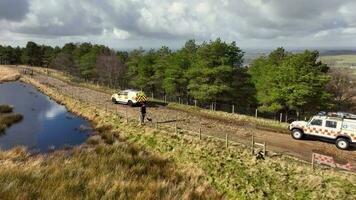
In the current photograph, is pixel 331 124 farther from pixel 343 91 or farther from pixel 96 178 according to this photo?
pixel 343 91

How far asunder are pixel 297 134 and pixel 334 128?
2890 millimetres

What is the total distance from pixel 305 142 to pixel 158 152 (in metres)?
10.4

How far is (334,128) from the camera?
72.6ft

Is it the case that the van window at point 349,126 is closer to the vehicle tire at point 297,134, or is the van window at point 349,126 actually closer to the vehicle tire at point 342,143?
the vehicle tire at point 342,143

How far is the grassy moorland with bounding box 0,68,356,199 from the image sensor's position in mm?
14289

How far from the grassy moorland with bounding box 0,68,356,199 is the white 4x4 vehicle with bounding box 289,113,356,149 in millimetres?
4506

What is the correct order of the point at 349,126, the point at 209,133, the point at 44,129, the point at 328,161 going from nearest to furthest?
the point at 328,161 → the point at 349,126 → the point at 209,133 → the point at 44,129

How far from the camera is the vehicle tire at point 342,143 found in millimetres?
21495

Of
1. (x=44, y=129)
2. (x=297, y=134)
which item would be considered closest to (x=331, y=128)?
(x=297, y=134)

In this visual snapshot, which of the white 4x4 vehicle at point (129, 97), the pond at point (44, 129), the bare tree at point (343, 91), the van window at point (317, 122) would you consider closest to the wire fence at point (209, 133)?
the white 4x4 vehicle at point (129, 97)

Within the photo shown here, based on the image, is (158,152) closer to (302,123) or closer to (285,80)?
(302,123)

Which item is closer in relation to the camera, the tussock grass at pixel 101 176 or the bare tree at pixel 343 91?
the tussock grass at pixel 101 176

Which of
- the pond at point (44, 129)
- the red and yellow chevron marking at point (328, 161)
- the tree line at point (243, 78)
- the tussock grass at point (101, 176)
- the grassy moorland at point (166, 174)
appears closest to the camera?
the tussock grass at point (101, 176)

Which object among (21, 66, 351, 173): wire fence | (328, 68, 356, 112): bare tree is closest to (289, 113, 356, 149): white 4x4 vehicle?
(21, 66, 351, 173): wire fence
